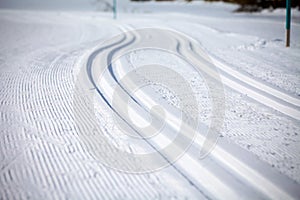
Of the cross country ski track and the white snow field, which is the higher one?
the white snow field

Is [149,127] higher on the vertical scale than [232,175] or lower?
higher

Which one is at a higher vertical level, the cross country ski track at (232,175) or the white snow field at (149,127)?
the white snow field at (149,127)

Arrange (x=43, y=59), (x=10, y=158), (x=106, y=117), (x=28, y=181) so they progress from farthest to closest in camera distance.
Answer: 1. (x=43, y=59)
2. (x=106, y=117)
3. (x=10, y=158)
4. (x=28, y=181)

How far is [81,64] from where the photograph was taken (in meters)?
7.19

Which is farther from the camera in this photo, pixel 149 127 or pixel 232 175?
pixel 149 127

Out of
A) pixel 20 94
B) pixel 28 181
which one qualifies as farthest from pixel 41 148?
pixel 20 94

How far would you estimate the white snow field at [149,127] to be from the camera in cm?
279

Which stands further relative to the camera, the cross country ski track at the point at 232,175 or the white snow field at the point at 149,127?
the white snow field at the point at 149,127

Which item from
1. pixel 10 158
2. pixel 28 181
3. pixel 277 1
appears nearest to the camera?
pixel 28 181

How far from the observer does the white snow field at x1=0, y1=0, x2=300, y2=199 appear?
279 cm

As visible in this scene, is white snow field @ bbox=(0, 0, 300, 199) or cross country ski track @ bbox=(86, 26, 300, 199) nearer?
cross country ski track @ bbox=(86, 26, 300, 199)

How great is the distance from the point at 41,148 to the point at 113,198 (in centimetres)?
135

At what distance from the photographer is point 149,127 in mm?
3914

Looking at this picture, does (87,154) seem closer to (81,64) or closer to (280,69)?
(81,64)
